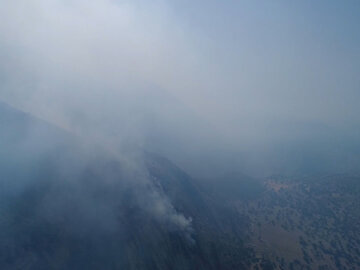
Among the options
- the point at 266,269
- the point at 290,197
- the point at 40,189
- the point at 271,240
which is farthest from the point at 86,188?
the point at 290,197

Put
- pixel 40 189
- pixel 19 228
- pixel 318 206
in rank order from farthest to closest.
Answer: pixel 318 206 < pixel 40 189 < pixel 19 228

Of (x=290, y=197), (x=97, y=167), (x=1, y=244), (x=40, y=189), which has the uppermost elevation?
(x=290, y=197)

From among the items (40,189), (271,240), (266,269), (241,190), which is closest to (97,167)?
(40,189)

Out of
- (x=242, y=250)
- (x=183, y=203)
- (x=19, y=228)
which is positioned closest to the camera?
(x=19, y=228)

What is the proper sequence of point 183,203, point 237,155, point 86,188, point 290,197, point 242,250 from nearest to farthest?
point 86,188
point 242,250
point 183,203
point 290,197
point 237,155

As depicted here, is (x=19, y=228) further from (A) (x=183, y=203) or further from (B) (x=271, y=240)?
(B) (x=271, y=240)

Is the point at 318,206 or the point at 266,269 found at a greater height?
the point at 318,206

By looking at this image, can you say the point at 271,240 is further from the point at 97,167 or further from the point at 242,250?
the point at 97,167

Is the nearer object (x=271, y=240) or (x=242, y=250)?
(x=242, y=250)

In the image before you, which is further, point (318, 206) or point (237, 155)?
point (237, 155)
